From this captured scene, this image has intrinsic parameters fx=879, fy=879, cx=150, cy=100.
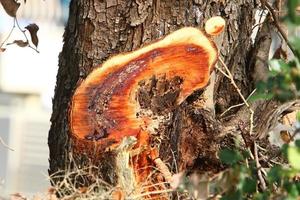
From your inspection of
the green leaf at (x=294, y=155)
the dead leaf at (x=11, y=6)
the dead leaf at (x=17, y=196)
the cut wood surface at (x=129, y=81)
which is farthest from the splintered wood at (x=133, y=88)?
the green leaf at (x=294, y=155)

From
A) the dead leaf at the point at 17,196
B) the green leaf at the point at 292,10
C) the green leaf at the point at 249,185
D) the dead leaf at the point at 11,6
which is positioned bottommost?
the dead leaf at the point at 17,196

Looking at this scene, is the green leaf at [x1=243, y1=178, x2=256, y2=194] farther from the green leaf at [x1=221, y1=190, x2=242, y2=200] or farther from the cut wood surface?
the cut wood surface

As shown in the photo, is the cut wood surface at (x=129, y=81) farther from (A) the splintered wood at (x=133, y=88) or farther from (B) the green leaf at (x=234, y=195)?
(B) the green leaf at (x=234, y=195)

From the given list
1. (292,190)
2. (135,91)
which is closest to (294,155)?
(292,190)

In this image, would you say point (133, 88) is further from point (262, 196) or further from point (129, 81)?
point (262, 196)

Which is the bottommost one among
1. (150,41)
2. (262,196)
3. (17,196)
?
(17,196)

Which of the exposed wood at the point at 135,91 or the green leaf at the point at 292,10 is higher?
the green leaf at the point at 292,10

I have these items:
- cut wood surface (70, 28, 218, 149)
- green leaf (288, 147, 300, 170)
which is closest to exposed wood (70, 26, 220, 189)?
cut wood surface (70, 28, 218, 149)

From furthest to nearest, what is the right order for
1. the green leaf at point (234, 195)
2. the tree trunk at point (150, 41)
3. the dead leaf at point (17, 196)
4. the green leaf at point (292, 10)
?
the tree trunk at point (150, 41) → the dead leaf at point (17, 196) → the green leaf at point (234, 195) → the green leaf at point (292, 10)
